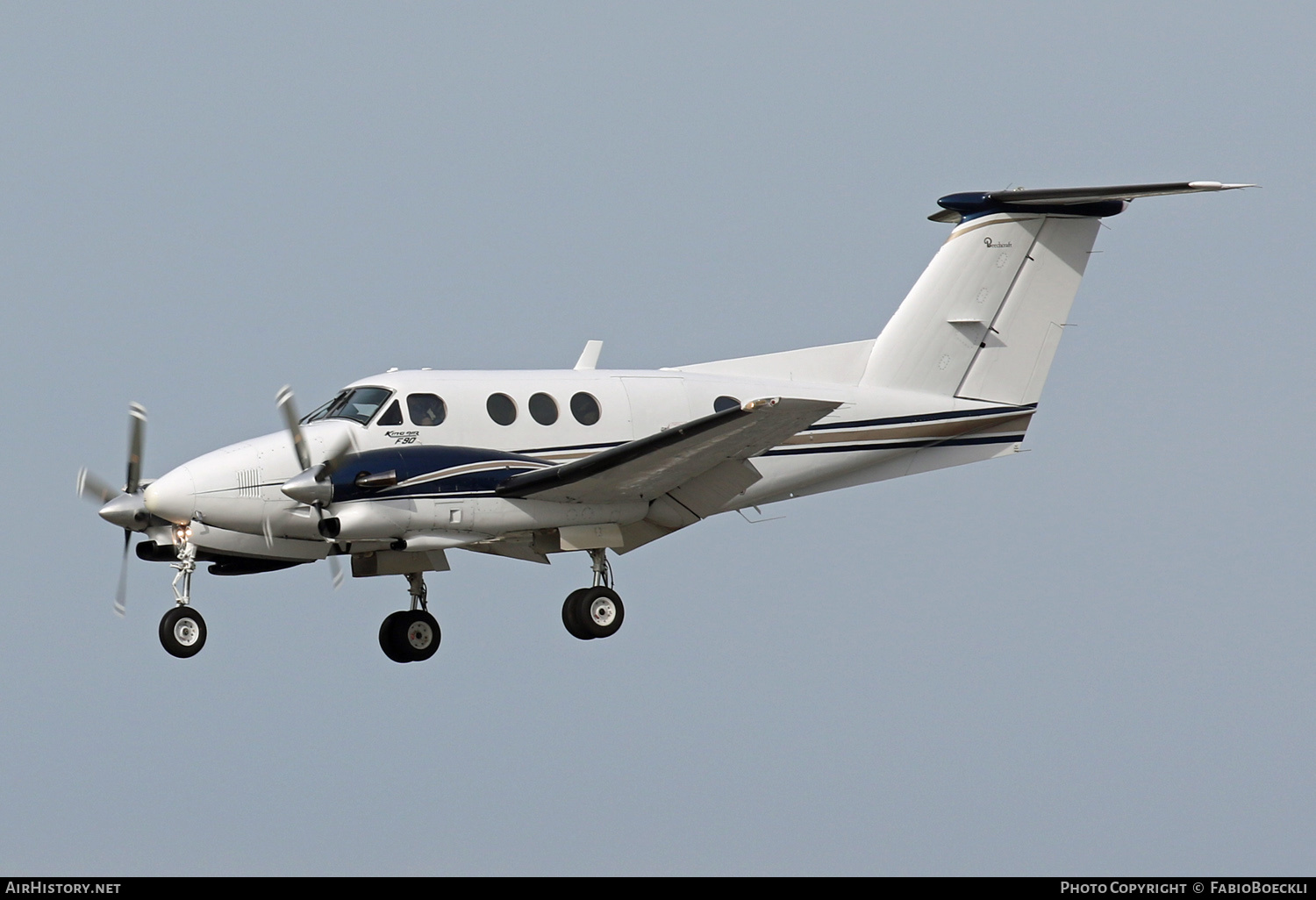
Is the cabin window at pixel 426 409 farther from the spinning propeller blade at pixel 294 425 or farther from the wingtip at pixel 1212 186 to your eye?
the wingtip at pixel 1212 186

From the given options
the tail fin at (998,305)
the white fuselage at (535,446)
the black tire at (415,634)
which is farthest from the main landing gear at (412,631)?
the tail fin at (998,305)

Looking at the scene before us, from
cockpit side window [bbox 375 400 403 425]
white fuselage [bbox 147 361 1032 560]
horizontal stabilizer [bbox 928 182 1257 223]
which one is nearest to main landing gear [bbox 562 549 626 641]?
white fuselage [bbox 147 361 1032 560]

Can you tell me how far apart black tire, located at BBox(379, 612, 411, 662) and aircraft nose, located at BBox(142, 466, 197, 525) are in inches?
137

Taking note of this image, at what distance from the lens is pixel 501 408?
1920cm

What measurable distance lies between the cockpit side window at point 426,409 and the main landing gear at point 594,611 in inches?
92.9

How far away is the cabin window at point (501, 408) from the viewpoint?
62.8 feet

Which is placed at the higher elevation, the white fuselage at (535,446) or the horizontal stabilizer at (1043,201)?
the horizontal stabilizer at (1043,201)

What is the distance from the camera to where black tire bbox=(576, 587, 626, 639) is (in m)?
19.4

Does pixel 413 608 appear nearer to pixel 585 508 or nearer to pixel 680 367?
pixel 585 508

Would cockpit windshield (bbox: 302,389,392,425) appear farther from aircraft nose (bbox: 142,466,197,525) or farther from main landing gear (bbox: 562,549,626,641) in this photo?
main landing gear (bbox: 562,549,626,641)

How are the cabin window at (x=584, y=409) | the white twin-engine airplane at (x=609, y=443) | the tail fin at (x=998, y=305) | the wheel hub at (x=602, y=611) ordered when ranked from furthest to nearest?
the tail fin at (x=998, y=305), the cabin window at (x=584, y=409), the wheel hub at (x=602, y=611), the white twin-engine airplane at (x=609, y=443)

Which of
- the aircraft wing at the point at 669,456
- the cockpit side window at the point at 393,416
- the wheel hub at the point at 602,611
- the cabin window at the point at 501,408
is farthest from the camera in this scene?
the wheel hub at the point at 602,611

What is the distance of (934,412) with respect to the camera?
21.3m

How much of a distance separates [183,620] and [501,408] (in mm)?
4112
